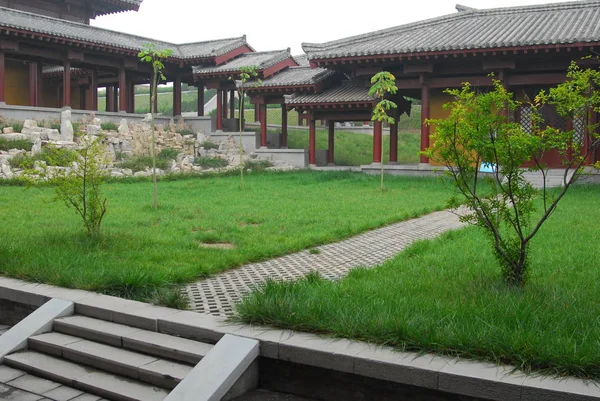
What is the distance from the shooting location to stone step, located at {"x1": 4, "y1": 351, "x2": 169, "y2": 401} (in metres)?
4.39

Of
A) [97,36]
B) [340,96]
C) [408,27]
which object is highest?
[97,36]

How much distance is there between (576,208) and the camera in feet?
38.5

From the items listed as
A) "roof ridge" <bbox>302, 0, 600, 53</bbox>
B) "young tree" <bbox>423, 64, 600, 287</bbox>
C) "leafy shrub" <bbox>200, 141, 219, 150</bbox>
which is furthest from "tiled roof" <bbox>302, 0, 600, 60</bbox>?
"young tree" <bbox>423, 64, 600, 287</bbox>

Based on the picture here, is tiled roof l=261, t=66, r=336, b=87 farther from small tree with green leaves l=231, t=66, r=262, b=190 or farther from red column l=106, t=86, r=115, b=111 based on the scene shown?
red column l=106, t=86, r=115, b=111

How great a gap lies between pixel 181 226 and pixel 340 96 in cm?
1366

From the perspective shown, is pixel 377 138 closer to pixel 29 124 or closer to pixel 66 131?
pixel 66 131

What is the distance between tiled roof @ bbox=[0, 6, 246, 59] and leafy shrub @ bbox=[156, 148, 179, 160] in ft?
17.6

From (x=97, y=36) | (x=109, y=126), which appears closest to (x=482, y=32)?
(x=109, y=126)

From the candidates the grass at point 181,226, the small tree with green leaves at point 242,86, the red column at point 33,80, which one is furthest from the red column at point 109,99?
the grass at point 181,226

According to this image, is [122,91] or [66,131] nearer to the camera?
[66,131]

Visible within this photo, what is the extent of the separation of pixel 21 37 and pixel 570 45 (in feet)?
62.6

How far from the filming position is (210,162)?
2370 centimetres

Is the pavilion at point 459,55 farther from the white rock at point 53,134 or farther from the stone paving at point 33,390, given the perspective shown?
the stone paving at point 33,390

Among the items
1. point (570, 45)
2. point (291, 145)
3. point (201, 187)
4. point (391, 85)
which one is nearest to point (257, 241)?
point (201, 187)
